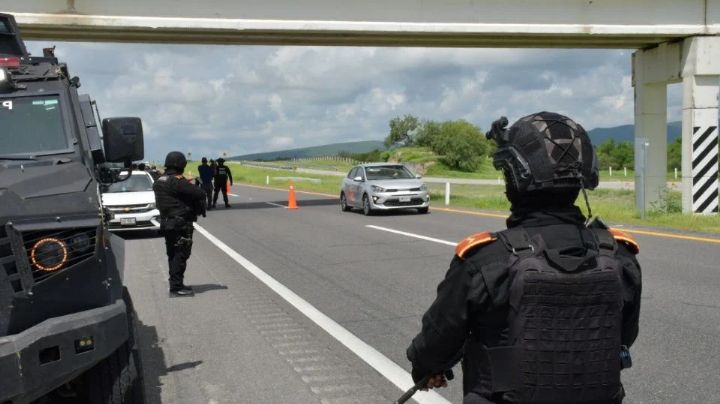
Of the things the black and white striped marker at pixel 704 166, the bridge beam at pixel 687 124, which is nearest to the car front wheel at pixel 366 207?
the bridge beam at pixel 687 124

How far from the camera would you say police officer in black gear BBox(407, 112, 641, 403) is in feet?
7.66

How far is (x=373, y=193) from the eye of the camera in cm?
2156

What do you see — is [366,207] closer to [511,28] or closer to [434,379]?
[511,28]

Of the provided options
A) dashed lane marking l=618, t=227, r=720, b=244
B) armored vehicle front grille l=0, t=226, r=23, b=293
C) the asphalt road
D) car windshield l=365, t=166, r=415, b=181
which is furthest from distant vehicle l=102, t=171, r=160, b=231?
armored vehicle front grille l=0, t=226, r=23, b=293

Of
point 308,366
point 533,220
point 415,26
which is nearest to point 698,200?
point 415,26

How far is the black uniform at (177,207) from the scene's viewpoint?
891 cm

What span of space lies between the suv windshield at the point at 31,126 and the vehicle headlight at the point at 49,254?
1456 mm

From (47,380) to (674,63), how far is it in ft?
64.0

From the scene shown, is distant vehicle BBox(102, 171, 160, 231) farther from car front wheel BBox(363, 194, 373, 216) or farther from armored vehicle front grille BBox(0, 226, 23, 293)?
armored vehicle front grille BBox(0, 226, 23, 293)

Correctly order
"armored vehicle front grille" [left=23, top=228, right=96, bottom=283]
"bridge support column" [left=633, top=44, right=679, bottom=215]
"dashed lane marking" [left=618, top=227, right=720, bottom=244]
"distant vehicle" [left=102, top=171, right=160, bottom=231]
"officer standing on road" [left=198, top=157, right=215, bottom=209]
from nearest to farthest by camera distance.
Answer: "armored vehicle front grille" [left=23, top=228, right=96, bottom=283]
"dashed lane marking" [left=618, top=227, right=720, bottom=244]
"distant vehicle" [left=102, top=171, right=160, bottom=231]
"bridge support column" [left=633, top=44, right=679, bottom=215]
"officer standing on road" [left=198, top=157, right=215, bottom=209]

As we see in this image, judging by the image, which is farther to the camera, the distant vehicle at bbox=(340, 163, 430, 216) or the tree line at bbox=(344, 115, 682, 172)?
the tree line at bbox=(344, 115, 682, 172)

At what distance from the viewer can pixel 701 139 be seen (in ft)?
60.2

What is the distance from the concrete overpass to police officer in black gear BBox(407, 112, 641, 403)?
17.2m

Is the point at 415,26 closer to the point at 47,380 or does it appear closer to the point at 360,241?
the point at 360,241
